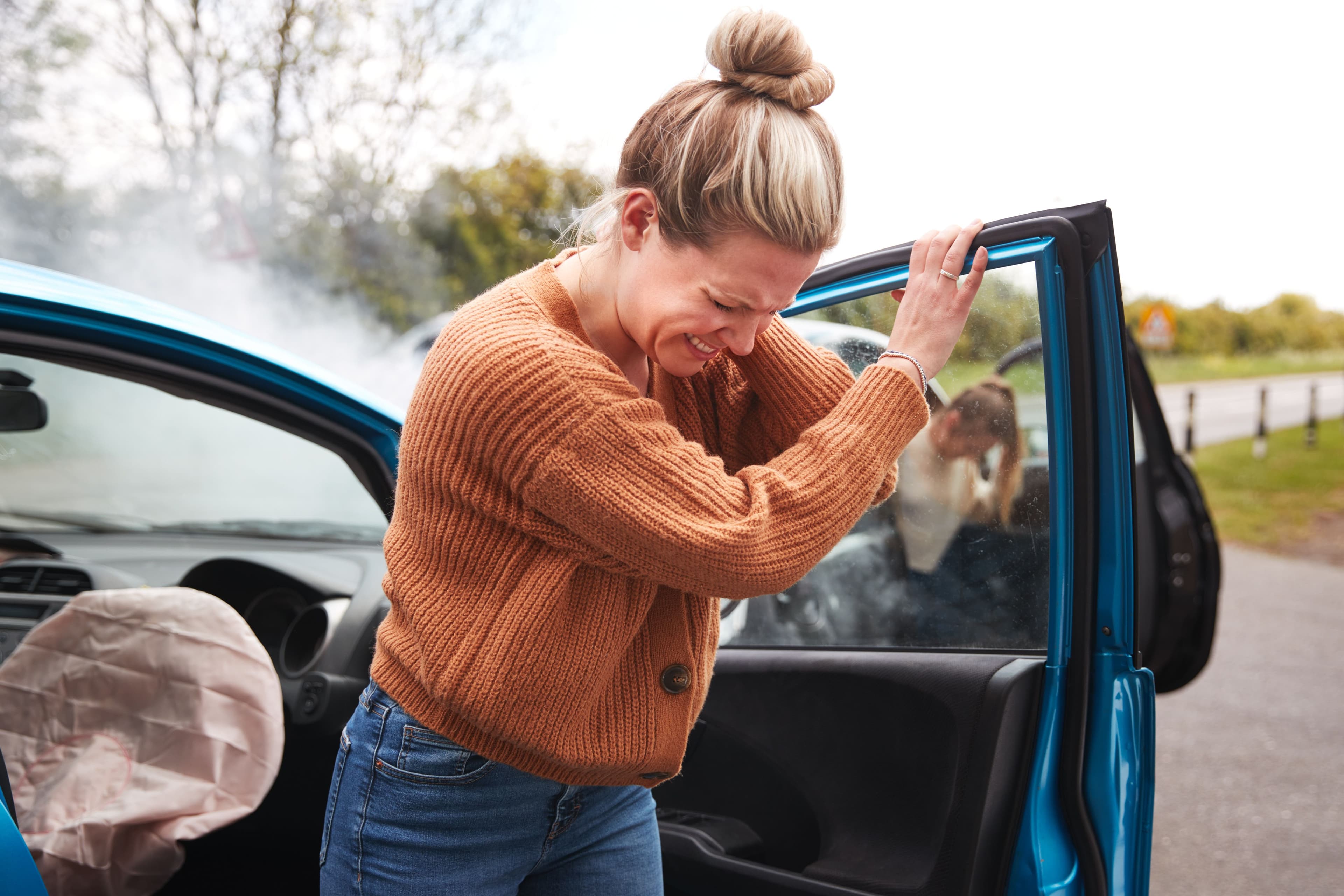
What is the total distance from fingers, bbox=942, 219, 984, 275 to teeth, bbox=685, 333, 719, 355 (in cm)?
34

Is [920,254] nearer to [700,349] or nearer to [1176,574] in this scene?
[700,349]

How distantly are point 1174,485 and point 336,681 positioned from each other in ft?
6.45

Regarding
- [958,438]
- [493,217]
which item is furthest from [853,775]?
[493,217]

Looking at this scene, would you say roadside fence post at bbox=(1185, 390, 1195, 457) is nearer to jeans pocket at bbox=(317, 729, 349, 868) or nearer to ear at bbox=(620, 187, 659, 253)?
ear at bbox=(620, 187, 659, 253)

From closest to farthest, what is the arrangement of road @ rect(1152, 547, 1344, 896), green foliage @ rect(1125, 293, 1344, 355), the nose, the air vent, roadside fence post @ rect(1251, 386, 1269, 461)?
the nose, the air vent, road @ rect(1152, 547, 1344, 896), roadside fence post @ rect(1251, 386, 1269, 461), green foliage @ rect(1125, 293, 1344, 355)

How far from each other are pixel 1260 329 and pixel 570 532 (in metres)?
22.8

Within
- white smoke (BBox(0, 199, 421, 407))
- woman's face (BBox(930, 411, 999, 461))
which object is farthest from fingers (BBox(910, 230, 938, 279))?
white smoke (BBox(0, 199, 421, 407))

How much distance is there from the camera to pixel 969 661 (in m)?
1.64

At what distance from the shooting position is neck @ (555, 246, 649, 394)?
1200mm

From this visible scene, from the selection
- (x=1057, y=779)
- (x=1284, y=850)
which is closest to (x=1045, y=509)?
(x=1057, y=779)

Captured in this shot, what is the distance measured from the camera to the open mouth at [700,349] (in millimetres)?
1168

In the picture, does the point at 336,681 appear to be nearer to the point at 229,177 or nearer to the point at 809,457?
the point at 809,457

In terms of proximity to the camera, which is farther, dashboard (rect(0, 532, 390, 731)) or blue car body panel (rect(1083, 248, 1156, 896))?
dashboard (rect(0, 532, 390, 731))

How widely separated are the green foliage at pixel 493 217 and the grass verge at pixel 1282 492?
21.1 ft
